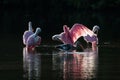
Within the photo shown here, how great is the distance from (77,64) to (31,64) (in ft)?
5.61

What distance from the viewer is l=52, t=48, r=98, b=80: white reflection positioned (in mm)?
22006

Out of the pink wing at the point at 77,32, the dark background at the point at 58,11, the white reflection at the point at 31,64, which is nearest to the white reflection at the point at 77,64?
A: the white reflection at the point at 31,64

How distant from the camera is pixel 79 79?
21078 mm

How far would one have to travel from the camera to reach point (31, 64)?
25.0 m

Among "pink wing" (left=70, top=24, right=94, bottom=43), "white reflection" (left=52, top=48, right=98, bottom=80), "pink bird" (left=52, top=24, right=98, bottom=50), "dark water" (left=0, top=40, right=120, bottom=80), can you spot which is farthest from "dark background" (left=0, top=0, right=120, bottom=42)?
"white reflection" (left=52, top=48, right=98, bottom=80)

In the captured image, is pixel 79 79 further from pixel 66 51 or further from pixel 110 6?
pixel 110 6

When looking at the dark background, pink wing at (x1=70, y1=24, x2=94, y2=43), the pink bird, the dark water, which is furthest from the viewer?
the dark background

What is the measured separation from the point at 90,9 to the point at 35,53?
46.5 metres

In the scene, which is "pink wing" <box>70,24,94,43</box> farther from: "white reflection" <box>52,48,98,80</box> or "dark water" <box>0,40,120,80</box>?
"white reflection" <box>52,48,98,80</box>

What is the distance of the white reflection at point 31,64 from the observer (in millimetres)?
22125

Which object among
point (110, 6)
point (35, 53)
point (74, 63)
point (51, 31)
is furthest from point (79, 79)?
point (110, 6)

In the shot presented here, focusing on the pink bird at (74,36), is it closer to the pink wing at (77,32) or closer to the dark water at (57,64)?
the pink wing at (77,32)

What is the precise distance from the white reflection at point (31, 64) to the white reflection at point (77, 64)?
679 millimetres

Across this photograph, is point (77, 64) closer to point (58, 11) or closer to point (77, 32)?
point (77, 32)
